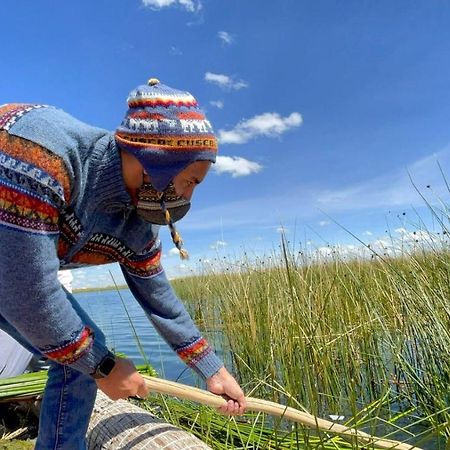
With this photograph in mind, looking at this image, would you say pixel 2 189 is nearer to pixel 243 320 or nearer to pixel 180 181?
pixel 180 181

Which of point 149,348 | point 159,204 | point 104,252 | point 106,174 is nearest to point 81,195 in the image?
point 106,174

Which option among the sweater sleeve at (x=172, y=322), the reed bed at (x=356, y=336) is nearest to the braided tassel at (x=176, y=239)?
→ the sweater sleeve at (x=172, y=322)

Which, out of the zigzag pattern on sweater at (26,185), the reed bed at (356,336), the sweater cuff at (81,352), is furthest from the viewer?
the reed bed at (356,336)

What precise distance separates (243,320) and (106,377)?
2920mm

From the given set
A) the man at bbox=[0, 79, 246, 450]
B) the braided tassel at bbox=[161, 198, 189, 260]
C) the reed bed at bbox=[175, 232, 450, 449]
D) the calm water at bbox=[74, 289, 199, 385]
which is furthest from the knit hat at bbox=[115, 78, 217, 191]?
the calm water at bbox=[74, 289, 199, 385]

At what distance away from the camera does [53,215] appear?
1217 millimetres

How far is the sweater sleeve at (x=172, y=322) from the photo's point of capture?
175 cm

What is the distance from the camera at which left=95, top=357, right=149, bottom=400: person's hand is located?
4.57 ft

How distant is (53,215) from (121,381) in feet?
1.64

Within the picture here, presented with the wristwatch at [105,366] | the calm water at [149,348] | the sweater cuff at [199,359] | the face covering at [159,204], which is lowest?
the calm water at [149,348]

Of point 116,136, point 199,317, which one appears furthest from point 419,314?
point 199,317

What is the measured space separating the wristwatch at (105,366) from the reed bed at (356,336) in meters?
0.88

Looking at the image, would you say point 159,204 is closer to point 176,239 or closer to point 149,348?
point 176,239

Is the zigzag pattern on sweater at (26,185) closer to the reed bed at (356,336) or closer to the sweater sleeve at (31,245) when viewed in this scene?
the sweater sleeve at (31,245)
